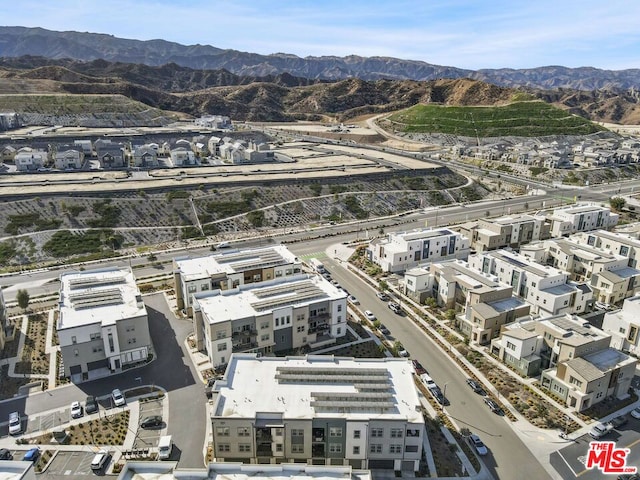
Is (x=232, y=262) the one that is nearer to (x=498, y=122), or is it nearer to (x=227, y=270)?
(x=227, y=270)

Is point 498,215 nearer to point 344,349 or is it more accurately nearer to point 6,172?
point 344,349

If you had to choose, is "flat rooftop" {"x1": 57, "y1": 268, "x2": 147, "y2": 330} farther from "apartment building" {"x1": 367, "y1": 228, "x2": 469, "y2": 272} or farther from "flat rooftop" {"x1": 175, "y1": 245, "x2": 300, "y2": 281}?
"apartment building" {"x1": 367, "y1": 228, "x2": 469, "y2": 272}

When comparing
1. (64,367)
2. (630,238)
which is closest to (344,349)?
(64,367)

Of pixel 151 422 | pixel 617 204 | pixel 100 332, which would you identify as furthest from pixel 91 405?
pixel 617 204

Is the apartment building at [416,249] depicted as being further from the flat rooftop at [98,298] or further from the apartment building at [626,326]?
the flat rooftop at [98,298]

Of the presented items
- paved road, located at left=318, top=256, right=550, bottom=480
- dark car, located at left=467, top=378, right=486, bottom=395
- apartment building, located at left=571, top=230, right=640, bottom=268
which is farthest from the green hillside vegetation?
dark car, located at left=467, top=378, right=486, bottom=395

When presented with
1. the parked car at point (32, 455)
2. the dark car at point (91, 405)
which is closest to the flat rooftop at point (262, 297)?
the dark car at point (91, 405)

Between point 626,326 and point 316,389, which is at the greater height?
point 316,389
